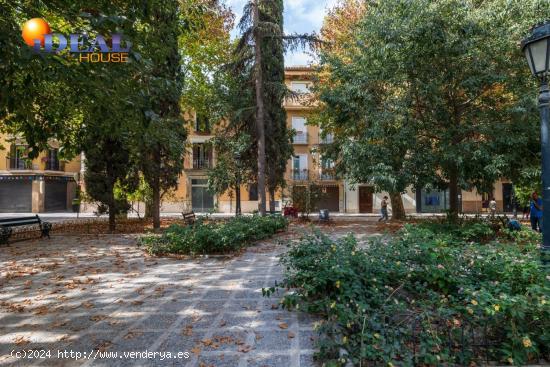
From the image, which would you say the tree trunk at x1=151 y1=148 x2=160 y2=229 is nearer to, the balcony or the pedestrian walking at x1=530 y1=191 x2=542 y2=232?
the pedestrian walking at x1=530 y1=191 x2=542 y2=232

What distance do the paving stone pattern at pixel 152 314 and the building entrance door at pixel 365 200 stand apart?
25.9 m

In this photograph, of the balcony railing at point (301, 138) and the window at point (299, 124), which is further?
the window at point (299, 124)

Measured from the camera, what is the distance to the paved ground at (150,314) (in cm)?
336

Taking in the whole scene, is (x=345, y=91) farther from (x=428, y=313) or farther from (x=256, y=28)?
(x=428, y=313)

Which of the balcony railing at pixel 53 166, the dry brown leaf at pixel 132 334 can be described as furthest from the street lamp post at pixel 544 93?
the balcony railing at pixel 53 166

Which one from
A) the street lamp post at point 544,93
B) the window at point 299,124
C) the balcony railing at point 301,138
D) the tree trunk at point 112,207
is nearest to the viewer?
the street lamp post at point 544,93

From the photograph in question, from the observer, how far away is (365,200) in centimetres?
3209

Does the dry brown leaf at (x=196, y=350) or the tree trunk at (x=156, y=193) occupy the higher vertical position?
the tree trunk at (x=156, y=193)

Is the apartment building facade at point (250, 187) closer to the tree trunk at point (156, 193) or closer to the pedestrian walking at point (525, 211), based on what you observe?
the pedestrian walking at point (525, 211)

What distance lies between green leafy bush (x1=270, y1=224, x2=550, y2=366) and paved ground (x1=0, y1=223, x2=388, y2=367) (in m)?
0.56

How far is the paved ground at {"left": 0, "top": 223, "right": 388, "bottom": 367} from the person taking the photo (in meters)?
3.36

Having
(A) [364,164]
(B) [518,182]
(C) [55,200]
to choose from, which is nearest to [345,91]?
(A) [364,164]

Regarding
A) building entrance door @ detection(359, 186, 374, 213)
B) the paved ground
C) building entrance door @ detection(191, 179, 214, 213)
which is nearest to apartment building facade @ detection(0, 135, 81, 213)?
building entrance door @ detection(191, 179, 214, 213)

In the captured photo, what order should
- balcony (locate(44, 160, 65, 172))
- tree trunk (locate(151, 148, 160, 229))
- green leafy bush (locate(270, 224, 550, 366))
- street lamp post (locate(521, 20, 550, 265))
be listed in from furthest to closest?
balcony (locate(44, 160, 65, 172)) → tree trunk (locate(151, 148, 160, 229)) → street lamp post (locate(521, 20, 550, 265)) → green leafy bush (locate(270, 224, 550, 366))
